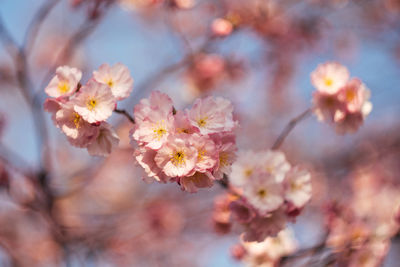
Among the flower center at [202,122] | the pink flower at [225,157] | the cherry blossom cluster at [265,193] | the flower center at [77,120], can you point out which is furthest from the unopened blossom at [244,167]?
the flower center at [77,120]

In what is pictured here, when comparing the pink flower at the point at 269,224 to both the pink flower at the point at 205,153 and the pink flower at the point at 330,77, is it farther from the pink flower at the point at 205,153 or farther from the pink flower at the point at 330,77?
the pink flower at the point at 330,77

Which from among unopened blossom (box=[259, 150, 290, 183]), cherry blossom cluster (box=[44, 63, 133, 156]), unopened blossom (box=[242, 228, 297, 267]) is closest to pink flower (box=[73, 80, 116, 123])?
cherry blossom cluster (box=[44, 63, 133, 156])

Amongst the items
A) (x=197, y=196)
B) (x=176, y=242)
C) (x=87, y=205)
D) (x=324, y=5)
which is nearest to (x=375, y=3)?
(x=324, y=5)

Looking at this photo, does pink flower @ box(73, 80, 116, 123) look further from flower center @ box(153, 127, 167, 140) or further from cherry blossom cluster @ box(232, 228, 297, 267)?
cherry blossom cluster @ box(232, 228, 297, 267)

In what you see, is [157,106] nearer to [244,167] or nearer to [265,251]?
[244,167]

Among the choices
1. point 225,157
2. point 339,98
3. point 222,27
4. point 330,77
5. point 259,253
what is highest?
point 222,27

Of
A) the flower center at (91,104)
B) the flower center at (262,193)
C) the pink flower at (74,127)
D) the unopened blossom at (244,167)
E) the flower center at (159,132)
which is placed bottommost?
the flower center at (262,193)

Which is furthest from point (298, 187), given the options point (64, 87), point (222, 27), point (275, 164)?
point (222, 27)
